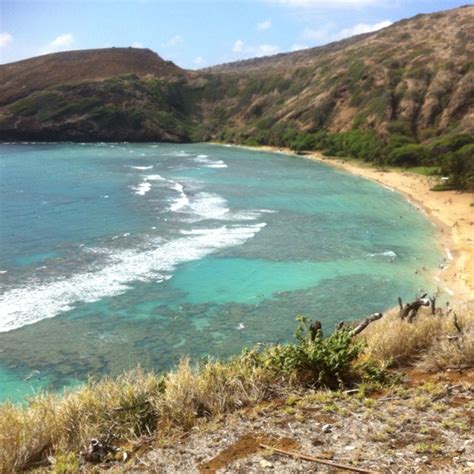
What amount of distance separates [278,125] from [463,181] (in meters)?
53.8

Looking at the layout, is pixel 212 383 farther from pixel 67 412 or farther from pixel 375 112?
pixel 375 112

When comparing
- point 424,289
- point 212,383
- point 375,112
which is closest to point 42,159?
point 375,112

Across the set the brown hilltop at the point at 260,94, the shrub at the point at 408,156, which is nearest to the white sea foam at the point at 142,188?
the shrub at the point at 408,156

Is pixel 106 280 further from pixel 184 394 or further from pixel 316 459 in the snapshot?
pixel 316 459

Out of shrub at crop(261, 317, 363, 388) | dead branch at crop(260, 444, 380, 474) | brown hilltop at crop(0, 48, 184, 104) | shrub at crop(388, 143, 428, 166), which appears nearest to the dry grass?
shrub at crop(261, 317, 363, 388)

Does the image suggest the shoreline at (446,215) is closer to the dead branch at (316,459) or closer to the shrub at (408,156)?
the shrub at (408,156)

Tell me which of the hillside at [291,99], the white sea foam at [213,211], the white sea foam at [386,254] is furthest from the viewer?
the hillside at [291,99]

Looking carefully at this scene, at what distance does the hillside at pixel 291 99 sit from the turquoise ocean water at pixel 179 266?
62.3 ft

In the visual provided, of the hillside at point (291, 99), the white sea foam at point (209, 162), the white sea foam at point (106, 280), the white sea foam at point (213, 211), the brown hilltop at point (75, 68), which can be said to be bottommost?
the white sea foam at point (106, 280)

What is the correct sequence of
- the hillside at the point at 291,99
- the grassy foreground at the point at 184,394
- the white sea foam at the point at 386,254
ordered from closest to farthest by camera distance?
the grassy foreground at the point at 184,394 < the white sea foam at the point at 386,254 < the hillside at the point at 291,99

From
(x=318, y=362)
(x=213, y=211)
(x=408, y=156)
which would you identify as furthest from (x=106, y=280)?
(x=408, y=156)

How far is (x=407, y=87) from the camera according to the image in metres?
81.8

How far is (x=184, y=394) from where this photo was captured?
6.79 m

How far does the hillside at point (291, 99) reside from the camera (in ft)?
245
